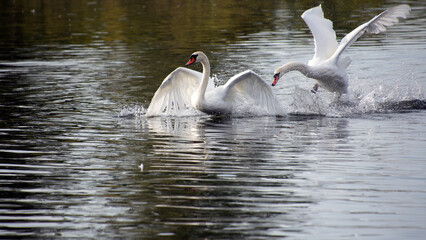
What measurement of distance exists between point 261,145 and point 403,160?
78.8 inches

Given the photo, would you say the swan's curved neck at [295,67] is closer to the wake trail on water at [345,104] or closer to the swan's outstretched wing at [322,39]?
the wake trail on water at [345,104]

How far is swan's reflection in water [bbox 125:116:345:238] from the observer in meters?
6.31

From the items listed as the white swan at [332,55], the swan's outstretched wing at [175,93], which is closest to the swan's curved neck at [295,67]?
the white swan at [332,55]

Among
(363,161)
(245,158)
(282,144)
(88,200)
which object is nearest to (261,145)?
(282,144)

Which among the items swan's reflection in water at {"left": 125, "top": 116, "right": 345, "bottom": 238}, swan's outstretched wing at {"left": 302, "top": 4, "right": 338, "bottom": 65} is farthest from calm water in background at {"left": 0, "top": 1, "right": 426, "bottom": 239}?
swan's outstretched wing at {"left": 302, "top": 4, "right": 338, "bottom": 65}

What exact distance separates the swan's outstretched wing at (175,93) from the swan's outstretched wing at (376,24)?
2.59 metres

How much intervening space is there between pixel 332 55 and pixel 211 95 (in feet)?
8.72

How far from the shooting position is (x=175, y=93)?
1305 cm

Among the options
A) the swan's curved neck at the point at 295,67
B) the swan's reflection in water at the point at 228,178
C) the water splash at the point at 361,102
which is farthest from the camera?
the water splash at the point at 361,102

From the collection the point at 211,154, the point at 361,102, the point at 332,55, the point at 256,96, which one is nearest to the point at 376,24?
the point at 332,55

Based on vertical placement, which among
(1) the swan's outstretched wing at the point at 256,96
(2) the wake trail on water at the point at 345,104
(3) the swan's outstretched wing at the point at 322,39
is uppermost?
(3) the swan's outstretched wing at the point at 322,39

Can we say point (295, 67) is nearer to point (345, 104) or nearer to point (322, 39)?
point (345, 104)

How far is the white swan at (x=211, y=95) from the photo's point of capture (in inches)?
472

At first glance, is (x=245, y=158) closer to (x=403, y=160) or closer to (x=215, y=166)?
(x=215, y=166)
